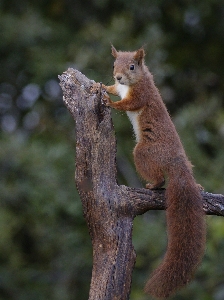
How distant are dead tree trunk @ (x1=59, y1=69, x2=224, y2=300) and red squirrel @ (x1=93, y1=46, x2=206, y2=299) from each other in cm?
11

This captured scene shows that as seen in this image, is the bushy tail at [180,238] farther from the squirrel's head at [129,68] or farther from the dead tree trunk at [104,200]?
the squirrel's head at [129,68]

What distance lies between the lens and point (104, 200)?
12.5 ft

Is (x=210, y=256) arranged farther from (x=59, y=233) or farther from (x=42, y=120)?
(x=42, y=120)

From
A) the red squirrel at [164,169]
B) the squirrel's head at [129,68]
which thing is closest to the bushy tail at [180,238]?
the red squirrel at [164,169]

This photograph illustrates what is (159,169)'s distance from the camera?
4.04 metres

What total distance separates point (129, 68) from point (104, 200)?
0.82 meters

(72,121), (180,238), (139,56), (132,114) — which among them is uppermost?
(72,121)

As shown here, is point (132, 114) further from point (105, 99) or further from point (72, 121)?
point (72, 121)

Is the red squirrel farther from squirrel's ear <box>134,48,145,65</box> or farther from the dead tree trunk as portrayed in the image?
→ the dead tree trunk

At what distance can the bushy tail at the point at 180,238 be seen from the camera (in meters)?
3.73

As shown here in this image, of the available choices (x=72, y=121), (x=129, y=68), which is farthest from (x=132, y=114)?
(x=72, y=121)

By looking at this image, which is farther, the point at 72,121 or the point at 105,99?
the point at 72,121

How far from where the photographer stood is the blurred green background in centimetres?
697

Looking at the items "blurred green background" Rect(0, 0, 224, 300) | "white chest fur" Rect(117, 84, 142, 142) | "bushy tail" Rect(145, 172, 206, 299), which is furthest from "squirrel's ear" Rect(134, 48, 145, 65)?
"blurred green background" Rect(0, 0, 224, 300)
